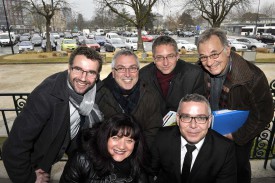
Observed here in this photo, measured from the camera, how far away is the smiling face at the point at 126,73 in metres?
2.50

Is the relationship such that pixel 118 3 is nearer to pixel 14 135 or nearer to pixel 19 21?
pixel 14 135

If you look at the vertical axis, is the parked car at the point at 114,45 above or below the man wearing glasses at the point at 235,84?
below

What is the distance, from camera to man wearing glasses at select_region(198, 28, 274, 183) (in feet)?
7.82

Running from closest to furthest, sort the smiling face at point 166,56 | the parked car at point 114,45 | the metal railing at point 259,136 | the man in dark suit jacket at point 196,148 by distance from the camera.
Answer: the man in dark suit jacket at point 196,148
the smiling face at point 166,56
the metal railing at point 259,136
the parked car at point 114,45

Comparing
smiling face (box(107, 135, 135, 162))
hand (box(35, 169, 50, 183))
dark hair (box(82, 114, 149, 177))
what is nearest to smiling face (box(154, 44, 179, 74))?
dark hair (box(82, 114, 149, 177))

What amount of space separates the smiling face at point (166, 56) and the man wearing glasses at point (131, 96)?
0.34 meters

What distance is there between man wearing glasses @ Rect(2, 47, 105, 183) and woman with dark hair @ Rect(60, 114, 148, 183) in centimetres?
30

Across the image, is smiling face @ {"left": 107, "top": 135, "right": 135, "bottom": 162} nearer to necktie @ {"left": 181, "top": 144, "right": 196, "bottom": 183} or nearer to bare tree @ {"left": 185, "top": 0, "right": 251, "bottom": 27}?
necktie @ {"left": 181, "top": 144, "right": 196, "bottom": 183}

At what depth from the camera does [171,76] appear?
2904 mm

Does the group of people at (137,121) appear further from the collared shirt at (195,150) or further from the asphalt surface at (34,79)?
the asphalt surface at (34,79)

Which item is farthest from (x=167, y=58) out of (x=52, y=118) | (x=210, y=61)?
(x=52, y=118)

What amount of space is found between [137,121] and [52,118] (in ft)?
2.65

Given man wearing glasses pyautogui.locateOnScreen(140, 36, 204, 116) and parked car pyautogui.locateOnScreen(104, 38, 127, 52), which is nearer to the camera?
man wearing glasses pyautogui.locateOnScreen(140, 36, 204, 116)

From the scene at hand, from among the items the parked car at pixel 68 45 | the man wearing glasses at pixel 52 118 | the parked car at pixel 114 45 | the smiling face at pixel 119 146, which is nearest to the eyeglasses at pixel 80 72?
the man wearing glasses at pixel 52 118
